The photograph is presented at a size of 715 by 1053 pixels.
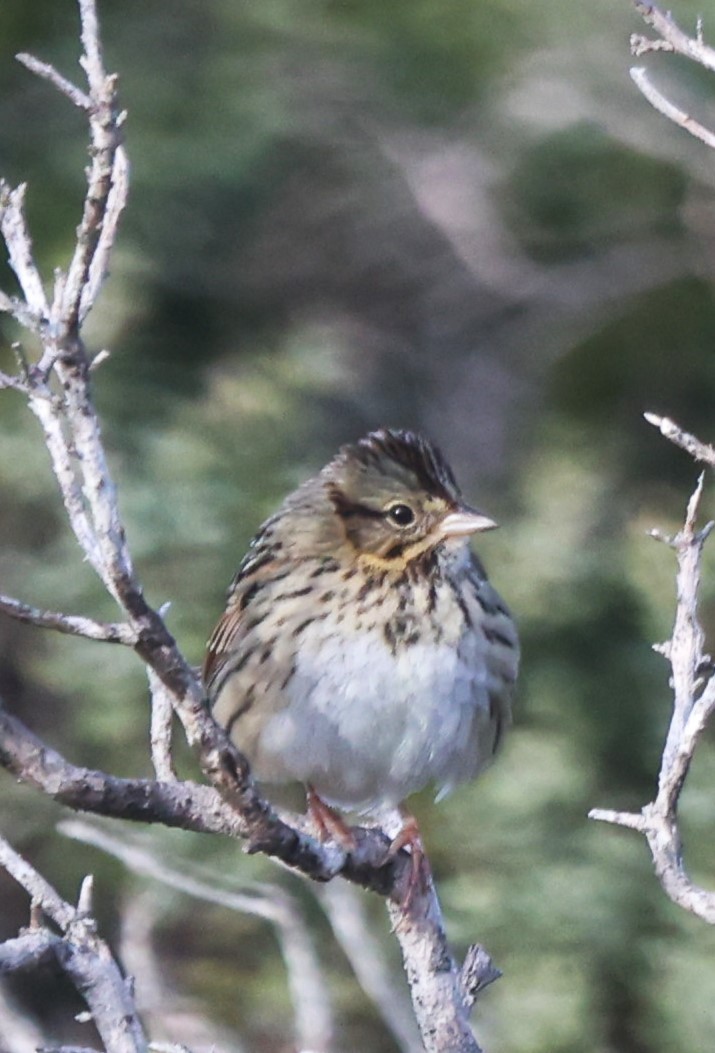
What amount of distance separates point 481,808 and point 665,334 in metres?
1.93

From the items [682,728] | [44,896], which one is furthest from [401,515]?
[44,896]

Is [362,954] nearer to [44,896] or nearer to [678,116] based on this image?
[44,896]

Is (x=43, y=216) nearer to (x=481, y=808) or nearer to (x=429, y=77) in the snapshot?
(x=429, y=77)

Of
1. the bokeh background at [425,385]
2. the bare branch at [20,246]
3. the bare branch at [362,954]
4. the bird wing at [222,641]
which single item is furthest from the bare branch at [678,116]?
the bokeh background at [425,385]

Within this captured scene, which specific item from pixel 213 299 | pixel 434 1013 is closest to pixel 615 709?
pixel 213 299

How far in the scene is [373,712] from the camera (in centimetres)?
376

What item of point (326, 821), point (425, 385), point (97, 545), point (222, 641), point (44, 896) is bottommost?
point (44, 896)

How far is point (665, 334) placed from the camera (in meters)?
7.14

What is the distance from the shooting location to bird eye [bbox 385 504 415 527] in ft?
13.0

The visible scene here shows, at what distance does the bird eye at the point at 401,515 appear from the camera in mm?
3949

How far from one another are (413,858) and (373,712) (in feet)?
0.94

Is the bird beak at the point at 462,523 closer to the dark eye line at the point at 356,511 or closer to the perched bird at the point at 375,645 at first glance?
the perched bird at the point at 375,645

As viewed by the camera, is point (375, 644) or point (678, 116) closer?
point (678, 116)

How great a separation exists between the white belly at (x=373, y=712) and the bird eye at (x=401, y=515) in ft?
0.78
